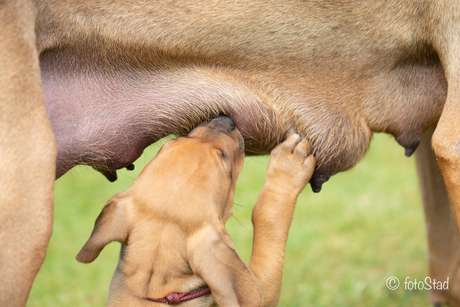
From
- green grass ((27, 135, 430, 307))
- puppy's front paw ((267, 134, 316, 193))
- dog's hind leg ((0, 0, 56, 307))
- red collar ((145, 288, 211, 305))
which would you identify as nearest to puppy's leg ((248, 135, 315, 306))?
puppy's front paw ((267, 134, 316, 193))

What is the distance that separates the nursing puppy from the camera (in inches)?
82.0

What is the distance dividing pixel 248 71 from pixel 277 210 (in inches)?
25.8

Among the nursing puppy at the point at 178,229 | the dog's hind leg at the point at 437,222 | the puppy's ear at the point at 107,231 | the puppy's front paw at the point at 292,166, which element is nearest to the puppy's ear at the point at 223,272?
the nursing puppy at the point at 178,229

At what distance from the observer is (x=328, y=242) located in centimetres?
490

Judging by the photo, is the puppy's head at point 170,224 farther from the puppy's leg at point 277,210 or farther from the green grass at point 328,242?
the green grass at point 328,242

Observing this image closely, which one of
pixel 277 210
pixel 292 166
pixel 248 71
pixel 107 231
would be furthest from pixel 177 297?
pixel 248 71

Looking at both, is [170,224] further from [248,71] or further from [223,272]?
[248,71]

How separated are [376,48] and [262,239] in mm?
1017

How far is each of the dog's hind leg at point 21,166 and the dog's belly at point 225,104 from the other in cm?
37

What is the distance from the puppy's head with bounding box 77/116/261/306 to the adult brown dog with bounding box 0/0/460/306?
25 cm

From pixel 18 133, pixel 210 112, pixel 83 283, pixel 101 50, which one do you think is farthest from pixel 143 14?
pixel 83 283

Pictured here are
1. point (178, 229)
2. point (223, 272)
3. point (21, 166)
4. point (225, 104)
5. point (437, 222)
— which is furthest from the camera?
point (437, 222)

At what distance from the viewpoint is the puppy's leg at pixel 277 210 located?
2.45 m

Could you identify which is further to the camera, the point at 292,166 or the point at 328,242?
the point at 328,242
